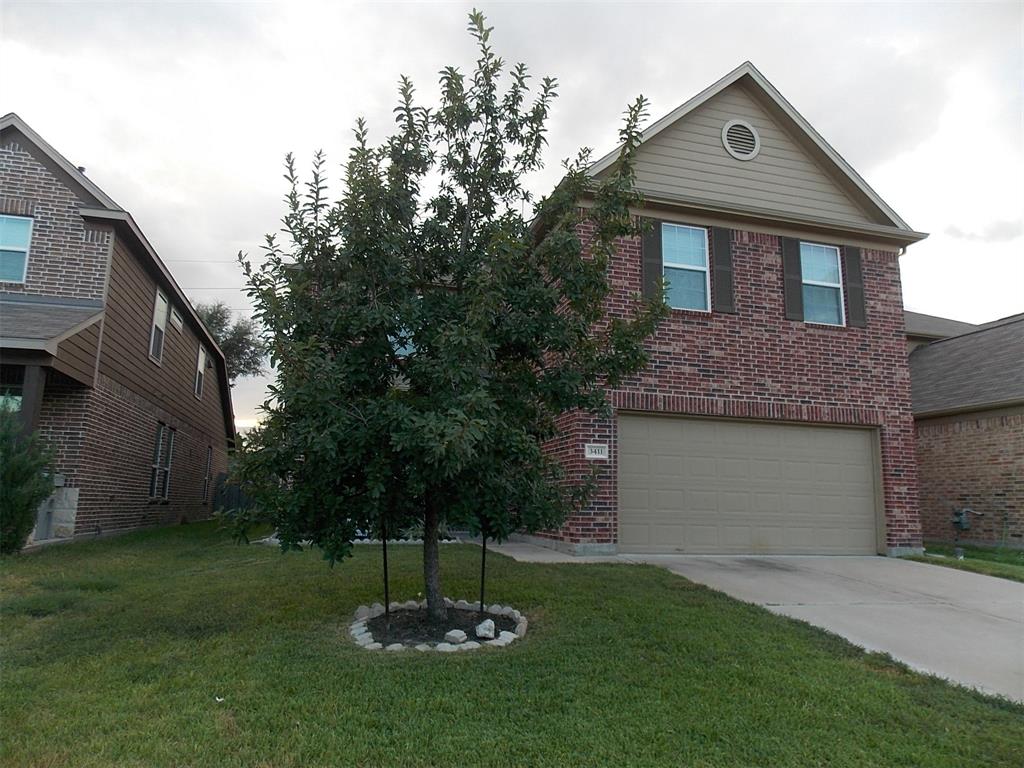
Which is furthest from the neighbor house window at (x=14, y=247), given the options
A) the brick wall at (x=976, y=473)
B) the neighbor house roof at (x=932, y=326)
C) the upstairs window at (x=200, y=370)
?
the neighbor house roof at (x=932, y=326)

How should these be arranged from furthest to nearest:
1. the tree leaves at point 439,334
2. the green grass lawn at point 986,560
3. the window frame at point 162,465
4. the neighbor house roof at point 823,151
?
1. the window frame at point 162,465
2. the neighbor house roof at point 823,151
3. the green grass lawn at point 986,560
4. the tree leaves at point 439,334

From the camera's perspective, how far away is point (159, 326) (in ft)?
46.3

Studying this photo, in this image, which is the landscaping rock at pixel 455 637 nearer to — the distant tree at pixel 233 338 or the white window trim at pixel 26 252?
the white window trim at pixel 26 252

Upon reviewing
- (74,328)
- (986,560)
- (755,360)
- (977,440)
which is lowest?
(986,560)

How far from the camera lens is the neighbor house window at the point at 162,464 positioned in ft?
47.5

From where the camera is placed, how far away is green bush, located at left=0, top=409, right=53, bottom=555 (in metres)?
8.35

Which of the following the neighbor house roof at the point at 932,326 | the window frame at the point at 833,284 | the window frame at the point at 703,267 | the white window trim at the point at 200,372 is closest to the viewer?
the window frame at the point at 703,267

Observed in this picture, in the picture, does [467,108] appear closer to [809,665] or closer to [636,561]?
[809,665]

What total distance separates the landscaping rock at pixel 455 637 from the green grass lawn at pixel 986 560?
687 centimetres

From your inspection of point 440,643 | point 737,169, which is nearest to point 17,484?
point 440,643

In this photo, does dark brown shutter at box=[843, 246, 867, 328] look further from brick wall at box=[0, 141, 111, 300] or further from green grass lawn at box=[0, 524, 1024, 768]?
brick wall at box=[0, 141, 111, 300]

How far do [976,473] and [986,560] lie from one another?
3387 mm

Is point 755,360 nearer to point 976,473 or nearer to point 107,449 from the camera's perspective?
point 976,473

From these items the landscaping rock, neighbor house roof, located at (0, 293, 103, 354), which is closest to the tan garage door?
the landscaping rock
